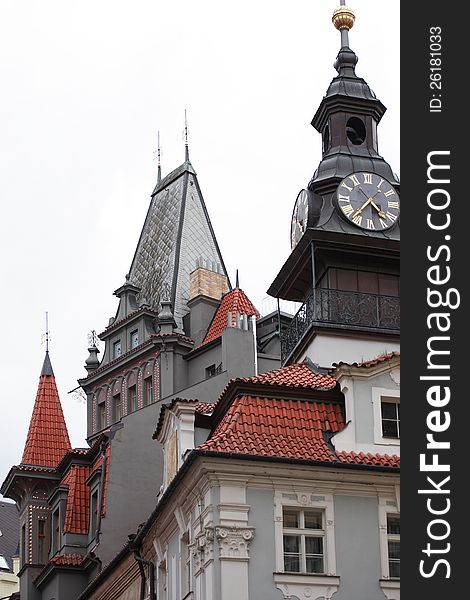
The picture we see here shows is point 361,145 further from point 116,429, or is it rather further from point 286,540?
point 286,540

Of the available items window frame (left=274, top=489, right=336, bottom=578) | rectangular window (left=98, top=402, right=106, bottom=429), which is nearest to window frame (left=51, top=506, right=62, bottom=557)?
rectangular window (left=98, top=402, right=106, bottom=429)

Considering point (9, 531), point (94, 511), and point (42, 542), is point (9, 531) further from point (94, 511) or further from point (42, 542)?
point (94, 511)

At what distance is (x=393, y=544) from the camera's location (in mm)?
33906

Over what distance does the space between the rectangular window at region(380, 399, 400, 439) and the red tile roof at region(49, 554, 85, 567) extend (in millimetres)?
21052

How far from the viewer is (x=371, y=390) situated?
35.5m

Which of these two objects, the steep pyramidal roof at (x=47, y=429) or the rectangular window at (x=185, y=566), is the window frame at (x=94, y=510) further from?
the rectangular window at (x=185, y=566)

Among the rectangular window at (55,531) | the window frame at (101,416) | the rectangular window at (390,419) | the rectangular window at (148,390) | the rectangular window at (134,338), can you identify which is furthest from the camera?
the rectangular window at (134,338)

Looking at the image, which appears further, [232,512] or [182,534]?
[182,534]

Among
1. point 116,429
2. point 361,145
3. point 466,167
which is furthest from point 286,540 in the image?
point 116,429

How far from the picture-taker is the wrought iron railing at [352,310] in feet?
138

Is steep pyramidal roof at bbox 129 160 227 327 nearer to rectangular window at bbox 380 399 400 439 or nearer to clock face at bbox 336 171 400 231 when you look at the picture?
clock face at bbox 336 171 400 231

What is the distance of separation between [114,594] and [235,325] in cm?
1888

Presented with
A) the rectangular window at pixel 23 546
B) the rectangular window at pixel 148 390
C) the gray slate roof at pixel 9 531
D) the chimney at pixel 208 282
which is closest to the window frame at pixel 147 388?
the rectangular window at pixel 148 390

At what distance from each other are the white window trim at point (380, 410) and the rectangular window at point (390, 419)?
0.39 feet
